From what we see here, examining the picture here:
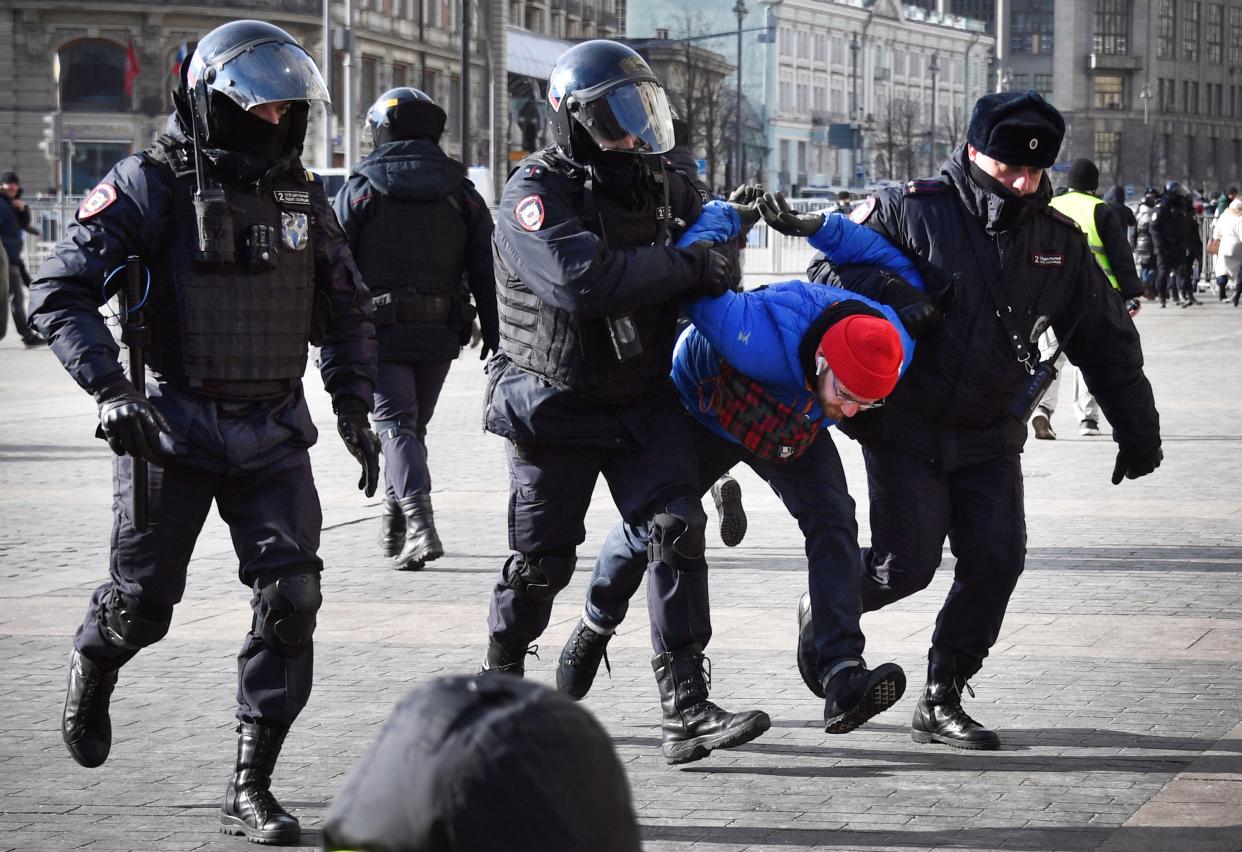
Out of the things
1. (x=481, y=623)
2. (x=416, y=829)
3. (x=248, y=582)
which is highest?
(x=416, y=829)

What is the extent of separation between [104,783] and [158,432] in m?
1.09

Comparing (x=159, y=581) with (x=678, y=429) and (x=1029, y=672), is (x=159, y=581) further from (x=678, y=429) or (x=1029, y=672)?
(x=1029, y=672)

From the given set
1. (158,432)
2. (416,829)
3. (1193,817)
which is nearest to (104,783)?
(158,432)

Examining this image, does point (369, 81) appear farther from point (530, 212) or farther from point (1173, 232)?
point (530, 212)

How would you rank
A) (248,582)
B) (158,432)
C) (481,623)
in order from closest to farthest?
(158,432)
(248,582)
(481,623)

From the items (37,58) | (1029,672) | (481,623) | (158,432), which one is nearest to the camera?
(158,432)

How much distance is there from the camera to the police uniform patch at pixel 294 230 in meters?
4.70

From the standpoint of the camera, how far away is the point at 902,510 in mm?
5273

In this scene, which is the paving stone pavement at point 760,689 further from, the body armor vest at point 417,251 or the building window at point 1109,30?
the building window at point 1109,30

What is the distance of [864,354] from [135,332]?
5.43ft

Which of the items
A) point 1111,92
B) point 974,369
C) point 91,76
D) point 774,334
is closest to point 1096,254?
point 974,369

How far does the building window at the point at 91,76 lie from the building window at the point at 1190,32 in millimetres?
108104

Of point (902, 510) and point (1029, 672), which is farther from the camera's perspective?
point (1029, 672)

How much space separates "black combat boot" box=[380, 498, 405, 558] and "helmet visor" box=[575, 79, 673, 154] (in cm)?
385
